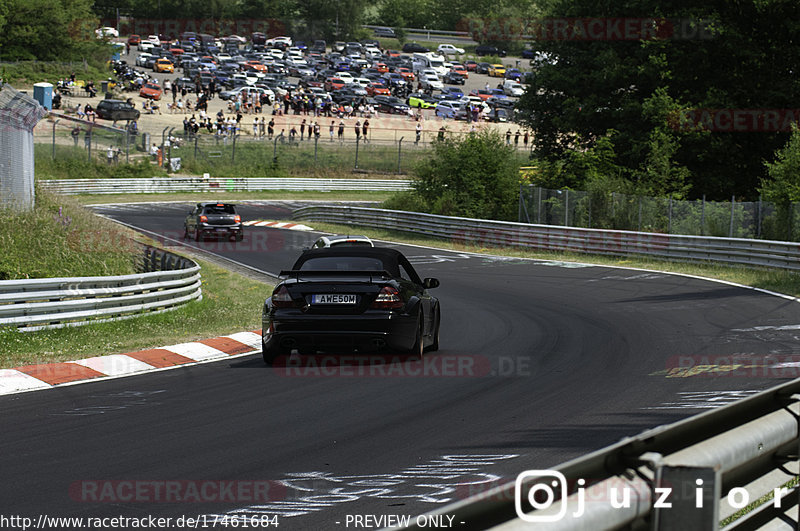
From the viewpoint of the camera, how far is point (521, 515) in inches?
106

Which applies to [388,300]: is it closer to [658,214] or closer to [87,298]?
[87,298]

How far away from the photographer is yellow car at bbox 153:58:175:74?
95.3m

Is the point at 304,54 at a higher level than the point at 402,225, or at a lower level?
higher

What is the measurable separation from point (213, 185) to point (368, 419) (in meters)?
54.6

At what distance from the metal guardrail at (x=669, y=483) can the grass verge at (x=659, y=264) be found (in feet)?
59.9

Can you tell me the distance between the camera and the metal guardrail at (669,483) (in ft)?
8.85

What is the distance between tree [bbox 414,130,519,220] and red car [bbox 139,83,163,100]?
44251mm

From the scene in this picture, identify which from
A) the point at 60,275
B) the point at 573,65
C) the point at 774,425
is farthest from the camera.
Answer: the point at 573,65

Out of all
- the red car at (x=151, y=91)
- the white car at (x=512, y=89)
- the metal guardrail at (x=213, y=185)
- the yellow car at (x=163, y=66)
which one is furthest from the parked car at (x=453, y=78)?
the metal guardrail at (x=213, y=185)

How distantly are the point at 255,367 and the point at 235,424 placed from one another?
3753mm

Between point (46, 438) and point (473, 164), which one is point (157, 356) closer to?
point (46, 438)

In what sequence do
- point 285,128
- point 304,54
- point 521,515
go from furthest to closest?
point 304,54 → point 285,128 → point 521,515

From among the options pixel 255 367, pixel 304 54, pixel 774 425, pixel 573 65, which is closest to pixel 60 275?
pixel 255 367

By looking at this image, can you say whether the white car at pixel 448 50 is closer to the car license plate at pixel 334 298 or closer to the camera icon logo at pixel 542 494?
the car license plate at pixel 334 298
